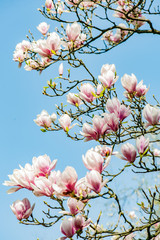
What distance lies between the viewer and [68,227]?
6.43 feet

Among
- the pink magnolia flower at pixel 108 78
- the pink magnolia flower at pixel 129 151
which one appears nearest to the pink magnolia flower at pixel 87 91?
the pink magnolia flower at pixel 108 78

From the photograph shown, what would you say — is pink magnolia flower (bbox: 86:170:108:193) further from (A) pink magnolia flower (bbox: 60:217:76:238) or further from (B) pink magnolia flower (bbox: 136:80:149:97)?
(B) pink magnolia flower (bbox: 136:80:149:97)

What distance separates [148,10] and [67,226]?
2.62m

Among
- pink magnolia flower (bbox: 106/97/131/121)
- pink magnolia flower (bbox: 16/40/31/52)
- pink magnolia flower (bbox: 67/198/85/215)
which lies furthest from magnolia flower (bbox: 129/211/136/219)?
pink magnolia flower (bbox: 67/198/85/215)

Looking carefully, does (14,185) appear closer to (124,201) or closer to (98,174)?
(98,174)

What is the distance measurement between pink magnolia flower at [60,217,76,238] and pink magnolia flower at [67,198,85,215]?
6cm

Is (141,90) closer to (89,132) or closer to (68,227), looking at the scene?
(89,132)

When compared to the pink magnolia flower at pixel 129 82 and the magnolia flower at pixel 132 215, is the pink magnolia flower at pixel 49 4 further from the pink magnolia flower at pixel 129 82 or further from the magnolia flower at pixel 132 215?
the magnolia flower at pixel 132 215

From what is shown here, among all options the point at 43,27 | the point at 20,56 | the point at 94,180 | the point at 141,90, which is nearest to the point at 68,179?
the point at 94,180

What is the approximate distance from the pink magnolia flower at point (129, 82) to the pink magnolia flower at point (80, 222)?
1.14 m

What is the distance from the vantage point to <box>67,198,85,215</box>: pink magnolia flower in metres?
1.89

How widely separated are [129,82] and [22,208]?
1264mm

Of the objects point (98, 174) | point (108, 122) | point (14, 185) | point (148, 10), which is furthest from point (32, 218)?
point (148, 10)

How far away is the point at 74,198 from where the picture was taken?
6.08 ft
